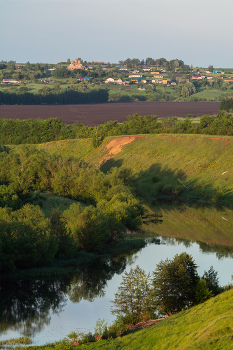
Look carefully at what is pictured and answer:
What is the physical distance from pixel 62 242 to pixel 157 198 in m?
42.4

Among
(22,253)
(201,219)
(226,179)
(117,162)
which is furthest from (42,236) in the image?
(117,162)

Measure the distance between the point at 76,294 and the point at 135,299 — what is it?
28.3 feet

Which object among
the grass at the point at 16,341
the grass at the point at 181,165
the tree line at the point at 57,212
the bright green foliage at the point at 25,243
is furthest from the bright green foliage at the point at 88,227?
the grass at the point at 181,165

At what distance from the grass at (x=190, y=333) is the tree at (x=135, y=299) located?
3305mm

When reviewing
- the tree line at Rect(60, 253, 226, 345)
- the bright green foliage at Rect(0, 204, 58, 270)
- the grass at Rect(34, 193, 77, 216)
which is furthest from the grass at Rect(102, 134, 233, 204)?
the tree line at Rect(60, 253, 226, 345)

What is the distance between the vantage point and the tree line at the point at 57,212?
44.3 m

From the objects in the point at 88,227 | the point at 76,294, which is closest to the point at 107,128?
the point at 88,227

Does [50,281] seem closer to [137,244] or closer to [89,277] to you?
[89,277]

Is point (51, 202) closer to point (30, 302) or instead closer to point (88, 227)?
point (88, 227)

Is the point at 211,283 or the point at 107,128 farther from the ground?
the point at 211,283

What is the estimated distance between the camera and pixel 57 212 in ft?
174

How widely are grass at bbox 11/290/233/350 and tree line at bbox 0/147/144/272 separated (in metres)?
17.0

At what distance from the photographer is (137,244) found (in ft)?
186

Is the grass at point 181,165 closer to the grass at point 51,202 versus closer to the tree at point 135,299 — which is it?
the grass at point 51,202
